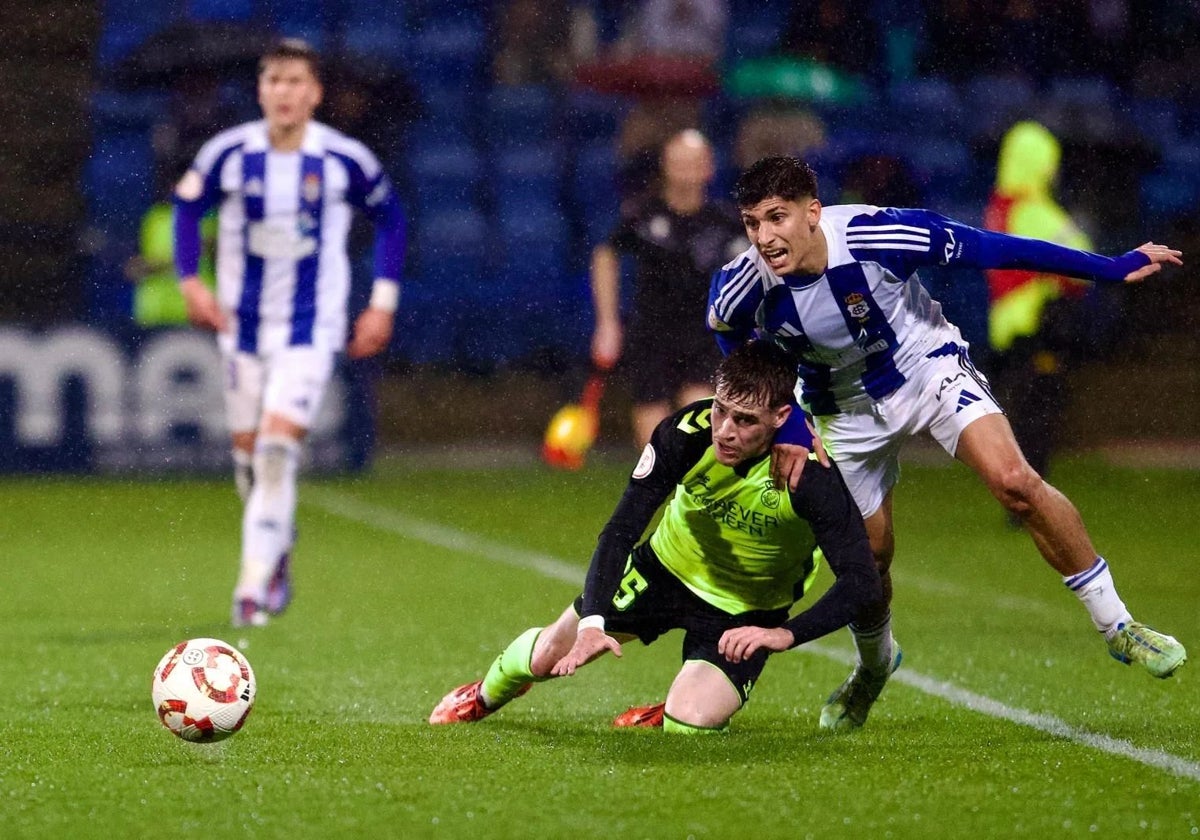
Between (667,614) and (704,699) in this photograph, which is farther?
(667,614)

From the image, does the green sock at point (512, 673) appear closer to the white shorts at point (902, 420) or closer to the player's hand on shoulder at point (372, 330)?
the white shorts at point (902, 420)

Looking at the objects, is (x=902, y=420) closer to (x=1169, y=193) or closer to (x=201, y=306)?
(x=201, y=306)

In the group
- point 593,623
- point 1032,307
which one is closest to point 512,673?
point 593,623

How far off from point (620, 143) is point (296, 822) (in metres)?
12.9

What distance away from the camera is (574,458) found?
10.2 meters

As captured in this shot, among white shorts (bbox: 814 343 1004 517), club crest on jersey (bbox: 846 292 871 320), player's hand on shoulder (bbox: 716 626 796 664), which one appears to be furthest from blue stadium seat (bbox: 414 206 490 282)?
player's hand on shoulder (bbox: 716 626 796 664)

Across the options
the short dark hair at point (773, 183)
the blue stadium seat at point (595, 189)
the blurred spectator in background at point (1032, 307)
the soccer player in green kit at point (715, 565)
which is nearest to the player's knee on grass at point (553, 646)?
the soccer player in green kit at point (715, 565)

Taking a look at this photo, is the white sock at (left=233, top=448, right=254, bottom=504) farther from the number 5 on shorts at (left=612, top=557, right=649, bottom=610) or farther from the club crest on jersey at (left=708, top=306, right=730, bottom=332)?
the club crest on jersey at (left=708, top=306, right=730, bottom=332)

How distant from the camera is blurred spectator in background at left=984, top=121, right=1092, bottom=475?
37.8ft

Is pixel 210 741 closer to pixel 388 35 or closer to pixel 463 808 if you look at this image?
pixel 463 808

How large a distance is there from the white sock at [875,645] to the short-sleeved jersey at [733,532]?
8.4 inches

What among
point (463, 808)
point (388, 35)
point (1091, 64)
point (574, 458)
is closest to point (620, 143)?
point (388, 35)

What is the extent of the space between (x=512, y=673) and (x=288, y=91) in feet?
11.6

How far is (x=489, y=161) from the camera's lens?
17.2 metres
